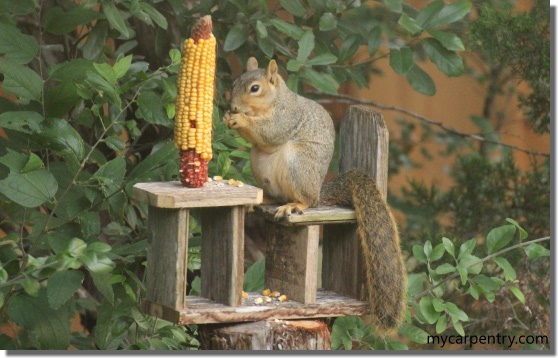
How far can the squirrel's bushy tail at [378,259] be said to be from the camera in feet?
5.73

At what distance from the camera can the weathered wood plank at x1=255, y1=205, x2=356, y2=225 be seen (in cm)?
169

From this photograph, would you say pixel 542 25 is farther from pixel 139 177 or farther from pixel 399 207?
pixel 139 177

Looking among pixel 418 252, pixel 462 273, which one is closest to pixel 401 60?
pixel 418 252

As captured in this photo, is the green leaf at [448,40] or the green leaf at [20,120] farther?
the green leaf at [448,40]

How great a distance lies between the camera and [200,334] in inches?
66.5

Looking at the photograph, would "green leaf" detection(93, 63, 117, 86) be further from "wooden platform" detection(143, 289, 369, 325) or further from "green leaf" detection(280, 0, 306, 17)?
"green leaf" detection(280, 0, 306, 17)

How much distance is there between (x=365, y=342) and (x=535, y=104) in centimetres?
97

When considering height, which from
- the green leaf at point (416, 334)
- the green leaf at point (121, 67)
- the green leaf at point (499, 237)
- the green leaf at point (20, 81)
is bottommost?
the green leaf at point (416, 334)

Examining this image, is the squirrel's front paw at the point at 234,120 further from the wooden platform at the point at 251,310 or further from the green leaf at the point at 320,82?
the green leaf at the point at 320,82

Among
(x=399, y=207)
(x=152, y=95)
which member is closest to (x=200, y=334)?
(x=152, y=95)

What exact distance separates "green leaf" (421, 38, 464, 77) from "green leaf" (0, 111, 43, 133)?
896mm

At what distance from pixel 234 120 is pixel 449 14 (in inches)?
28.4

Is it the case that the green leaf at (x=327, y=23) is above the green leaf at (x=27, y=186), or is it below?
above

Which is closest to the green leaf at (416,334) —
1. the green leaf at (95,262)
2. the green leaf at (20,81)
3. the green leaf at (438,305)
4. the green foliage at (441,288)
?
the green foliage at (441,288)
